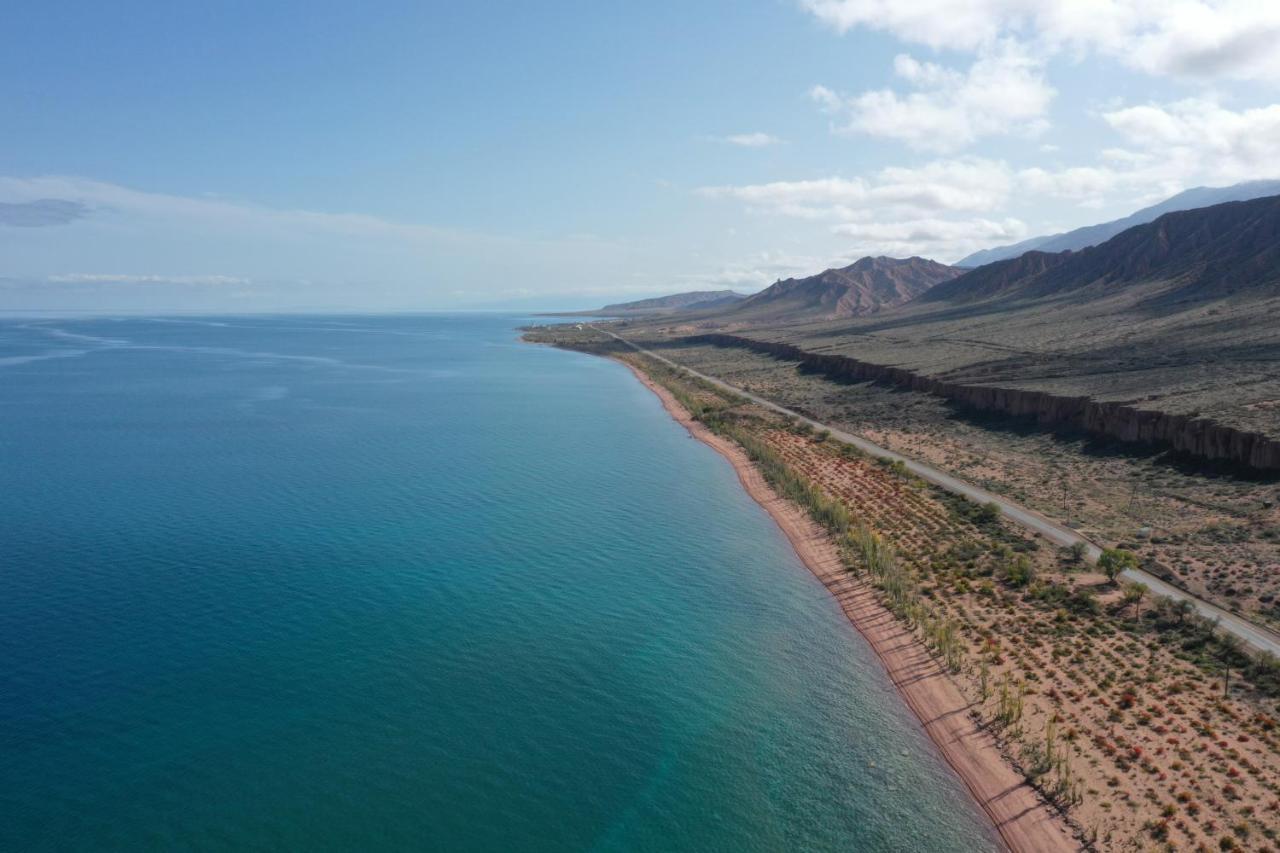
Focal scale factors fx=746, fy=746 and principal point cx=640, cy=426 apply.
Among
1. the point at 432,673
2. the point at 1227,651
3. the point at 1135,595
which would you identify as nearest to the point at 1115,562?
the point at 1135,595

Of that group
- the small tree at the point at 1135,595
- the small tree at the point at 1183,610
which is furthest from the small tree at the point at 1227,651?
the small tree at the point at 1135,595

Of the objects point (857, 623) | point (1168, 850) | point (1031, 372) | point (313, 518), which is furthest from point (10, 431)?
point (1031, 372)

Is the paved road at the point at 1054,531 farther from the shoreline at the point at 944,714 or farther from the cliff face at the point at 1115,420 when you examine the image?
the cliff face at the point at 1115,420

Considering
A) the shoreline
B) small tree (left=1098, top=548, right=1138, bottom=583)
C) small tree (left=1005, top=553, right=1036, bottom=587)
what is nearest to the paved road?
small tree (left=1098, top=548, right=1138, bottom=583)

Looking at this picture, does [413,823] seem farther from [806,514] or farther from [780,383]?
[780,383]

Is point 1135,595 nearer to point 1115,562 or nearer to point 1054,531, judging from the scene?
point 1115,562

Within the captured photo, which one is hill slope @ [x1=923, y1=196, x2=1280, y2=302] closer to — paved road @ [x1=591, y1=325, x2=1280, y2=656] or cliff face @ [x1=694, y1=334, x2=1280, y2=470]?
cliff face @ [x1=694, y1=334, x2=1280, y2=470]
